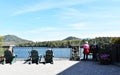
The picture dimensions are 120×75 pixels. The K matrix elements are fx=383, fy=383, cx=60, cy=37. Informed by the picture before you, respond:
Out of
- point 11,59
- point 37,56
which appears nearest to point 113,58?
point 37,56

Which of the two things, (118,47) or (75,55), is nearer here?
(118,47)

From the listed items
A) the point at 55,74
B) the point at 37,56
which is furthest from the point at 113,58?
the point at 55,74

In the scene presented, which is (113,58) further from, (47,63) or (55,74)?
(55,74)

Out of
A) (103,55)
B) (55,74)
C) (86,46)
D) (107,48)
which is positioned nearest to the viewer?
(55,74)

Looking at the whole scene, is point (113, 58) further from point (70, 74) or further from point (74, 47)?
point (70, 74)

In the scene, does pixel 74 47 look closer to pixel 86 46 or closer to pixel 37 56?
pixel 86 46

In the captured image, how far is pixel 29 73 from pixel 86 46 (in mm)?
10183

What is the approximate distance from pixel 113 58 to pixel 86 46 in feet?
10.1

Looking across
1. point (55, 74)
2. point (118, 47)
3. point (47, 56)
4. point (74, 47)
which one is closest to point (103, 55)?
point (118, 47)

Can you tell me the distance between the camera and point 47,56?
78.7ft

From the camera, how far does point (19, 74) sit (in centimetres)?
1698

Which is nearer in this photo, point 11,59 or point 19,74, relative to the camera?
point 19,74

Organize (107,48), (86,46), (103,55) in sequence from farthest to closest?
(86,46)
(107,48)
(103,55)

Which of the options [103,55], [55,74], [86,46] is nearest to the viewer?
[55,74]
